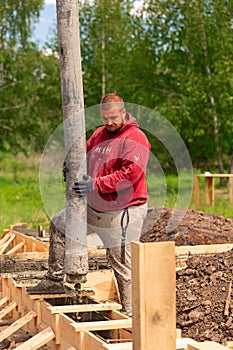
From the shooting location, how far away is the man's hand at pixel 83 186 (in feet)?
18.4

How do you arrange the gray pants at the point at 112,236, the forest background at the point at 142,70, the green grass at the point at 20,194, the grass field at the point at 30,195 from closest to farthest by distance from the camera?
the gray pants at the point at 112,236, the grass field at the point at 30,195, the green grass at the point at 20,194, the forest background at the point at 142,70

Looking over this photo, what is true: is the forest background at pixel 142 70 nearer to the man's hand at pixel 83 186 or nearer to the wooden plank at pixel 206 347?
the man's hand at pixel 83 186

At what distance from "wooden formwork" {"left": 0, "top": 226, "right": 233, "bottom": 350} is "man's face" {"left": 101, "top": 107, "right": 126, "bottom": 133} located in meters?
1.31

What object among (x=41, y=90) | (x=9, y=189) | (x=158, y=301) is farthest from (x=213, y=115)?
(x=158, y=301)

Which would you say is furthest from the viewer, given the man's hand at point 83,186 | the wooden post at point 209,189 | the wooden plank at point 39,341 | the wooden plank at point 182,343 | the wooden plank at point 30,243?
the wooden post at point 209,189

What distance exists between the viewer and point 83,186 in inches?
221

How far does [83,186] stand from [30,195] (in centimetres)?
1788

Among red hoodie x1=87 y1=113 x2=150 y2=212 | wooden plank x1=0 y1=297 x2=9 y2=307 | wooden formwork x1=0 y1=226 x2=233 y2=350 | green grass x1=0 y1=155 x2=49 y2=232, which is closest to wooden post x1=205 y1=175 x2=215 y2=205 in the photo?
green grass x1=0 y1=155 x2=49 y2=232

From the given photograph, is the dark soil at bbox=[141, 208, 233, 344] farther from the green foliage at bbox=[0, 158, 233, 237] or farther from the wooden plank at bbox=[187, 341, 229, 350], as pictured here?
the wooden plank at bbox=[187, 341, 229, 350]

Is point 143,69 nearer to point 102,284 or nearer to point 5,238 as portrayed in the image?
point 5,238

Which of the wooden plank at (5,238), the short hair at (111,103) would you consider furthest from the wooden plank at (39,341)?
the wooden plank at (5,238)

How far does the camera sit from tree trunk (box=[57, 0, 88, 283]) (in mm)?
5590

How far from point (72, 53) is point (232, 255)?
2800 millimetres

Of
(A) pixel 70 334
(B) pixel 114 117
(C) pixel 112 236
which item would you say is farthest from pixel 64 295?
(B) pixel 114 117
